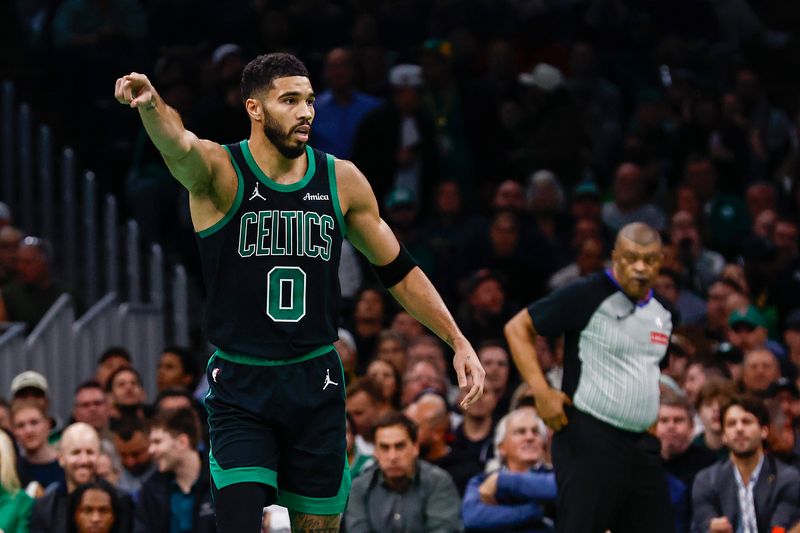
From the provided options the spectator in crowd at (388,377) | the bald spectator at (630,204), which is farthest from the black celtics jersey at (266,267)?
the bald spectator at (630,204)

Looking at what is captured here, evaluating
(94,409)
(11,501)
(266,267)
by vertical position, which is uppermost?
(94,409)

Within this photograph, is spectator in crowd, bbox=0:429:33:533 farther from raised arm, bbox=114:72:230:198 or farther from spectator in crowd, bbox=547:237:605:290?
spectator in crowd, bbox=547:237:605:290

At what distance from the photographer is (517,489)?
30.5 feet

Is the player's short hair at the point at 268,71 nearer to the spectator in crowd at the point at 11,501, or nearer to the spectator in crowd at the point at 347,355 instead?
the spectator in crowd at the point at 11,501

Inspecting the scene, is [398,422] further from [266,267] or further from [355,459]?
[266,267]

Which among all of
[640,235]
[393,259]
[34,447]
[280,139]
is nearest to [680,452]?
[640,235]

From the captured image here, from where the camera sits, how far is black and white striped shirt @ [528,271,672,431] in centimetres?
827

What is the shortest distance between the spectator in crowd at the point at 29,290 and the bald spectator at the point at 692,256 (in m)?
4.84

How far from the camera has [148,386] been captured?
13.4 metres

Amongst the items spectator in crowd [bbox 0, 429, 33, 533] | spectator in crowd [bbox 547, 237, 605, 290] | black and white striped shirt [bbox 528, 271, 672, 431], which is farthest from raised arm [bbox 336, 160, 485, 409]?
spectator in crowd [bbox 547, 237, 605, 290]

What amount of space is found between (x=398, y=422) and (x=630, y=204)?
5.25 meters

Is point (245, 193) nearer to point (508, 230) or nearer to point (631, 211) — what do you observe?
point (508, 230)

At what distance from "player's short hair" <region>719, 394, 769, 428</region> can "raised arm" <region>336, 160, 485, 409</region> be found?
3.56 m

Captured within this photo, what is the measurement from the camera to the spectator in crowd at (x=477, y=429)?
1058 cm
